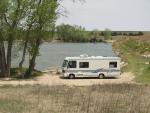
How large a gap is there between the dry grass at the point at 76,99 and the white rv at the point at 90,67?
322 inches

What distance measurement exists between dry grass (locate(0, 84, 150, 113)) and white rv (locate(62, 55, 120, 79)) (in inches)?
322

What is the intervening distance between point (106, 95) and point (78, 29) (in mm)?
168431

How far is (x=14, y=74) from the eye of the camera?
43531 millimetres

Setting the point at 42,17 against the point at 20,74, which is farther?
the point at 20,74

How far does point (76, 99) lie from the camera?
83.2 ft

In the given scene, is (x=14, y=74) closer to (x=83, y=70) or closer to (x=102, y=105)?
(x=83, y=70)

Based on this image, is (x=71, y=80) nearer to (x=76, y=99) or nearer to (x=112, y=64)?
(x=112, y=64)

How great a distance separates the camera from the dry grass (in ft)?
70.0

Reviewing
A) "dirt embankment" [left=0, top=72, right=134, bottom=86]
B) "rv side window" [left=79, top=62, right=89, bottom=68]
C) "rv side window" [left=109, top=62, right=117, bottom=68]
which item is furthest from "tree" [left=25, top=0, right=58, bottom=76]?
"rv side window" [left=109, top=62, right=117, bottom=68]

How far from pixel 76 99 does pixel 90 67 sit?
15.6 m

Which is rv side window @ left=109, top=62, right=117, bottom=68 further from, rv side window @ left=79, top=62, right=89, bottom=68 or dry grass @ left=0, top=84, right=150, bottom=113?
dry grass @ left=0, top=84, right=150, bottom=113

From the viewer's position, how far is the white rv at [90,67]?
40656 mm

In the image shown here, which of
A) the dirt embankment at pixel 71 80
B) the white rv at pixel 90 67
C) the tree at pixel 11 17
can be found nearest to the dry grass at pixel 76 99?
the dirt embankment at pixel 71 80

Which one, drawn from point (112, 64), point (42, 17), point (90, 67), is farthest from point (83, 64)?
point (42, 17)
